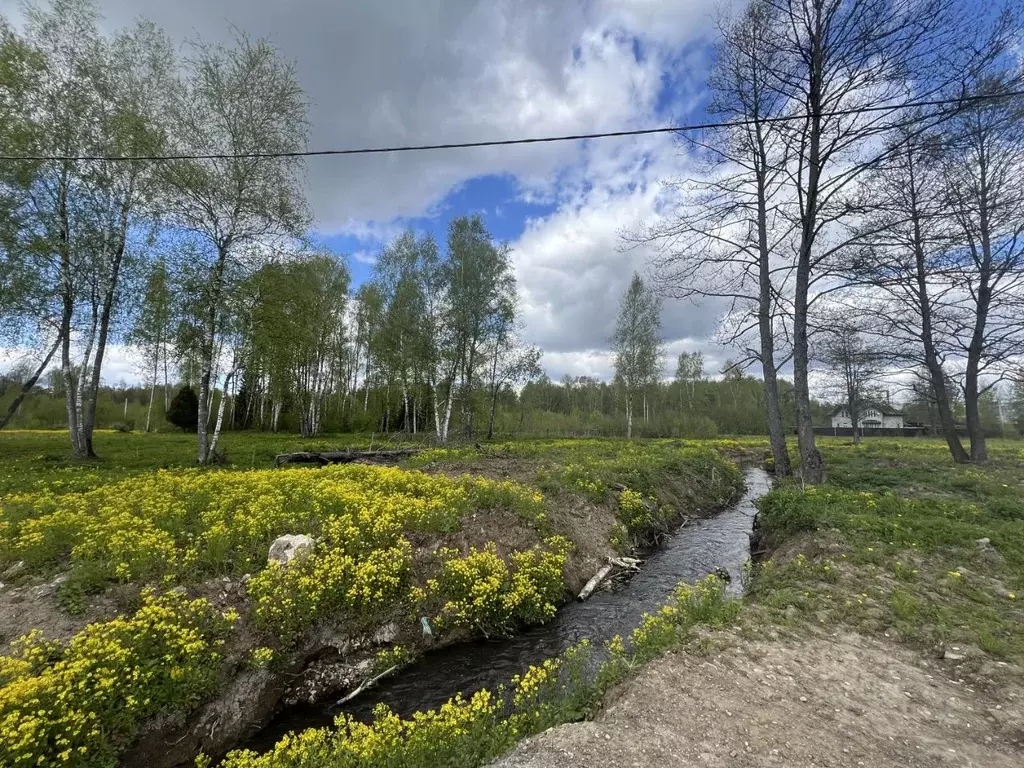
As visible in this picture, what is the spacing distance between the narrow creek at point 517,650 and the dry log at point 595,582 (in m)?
0.14

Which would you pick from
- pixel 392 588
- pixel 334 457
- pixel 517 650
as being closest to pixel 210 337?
pixel 334 457

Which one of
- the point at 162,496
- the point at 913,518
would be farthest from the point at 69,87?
the point at 913,518

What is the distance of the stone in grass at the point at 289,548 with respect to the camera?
5.88 m

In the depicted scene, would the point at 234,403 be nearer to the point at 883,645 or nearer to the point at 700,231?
the point at 700,231

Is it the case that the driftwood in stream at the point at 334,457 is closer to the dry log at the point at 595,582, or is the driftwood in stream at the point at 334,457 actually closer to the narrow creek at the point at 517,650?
the dry log at the point at 595,582

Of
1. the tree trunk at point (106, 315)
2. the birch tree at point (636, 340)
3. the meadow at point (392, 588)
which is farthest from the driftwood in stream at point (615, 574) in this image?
the birch tree at point (636, 340)

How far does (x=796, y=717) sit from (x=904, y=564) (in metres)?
4.44

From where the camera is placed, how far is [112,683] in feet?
12.2

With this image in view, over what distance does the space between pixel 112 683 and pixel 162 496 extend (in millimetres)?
4703

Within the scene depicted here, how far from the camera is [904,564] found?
5.94 m

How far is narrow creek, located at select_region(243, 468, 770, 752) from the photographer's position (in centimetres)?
465

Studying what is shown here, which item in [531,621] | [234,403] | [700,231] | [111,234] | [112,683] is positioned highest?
[111,234]

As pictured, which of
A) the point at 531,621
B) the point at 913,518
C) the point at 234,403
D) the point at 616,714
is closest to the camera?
the point at 616,714

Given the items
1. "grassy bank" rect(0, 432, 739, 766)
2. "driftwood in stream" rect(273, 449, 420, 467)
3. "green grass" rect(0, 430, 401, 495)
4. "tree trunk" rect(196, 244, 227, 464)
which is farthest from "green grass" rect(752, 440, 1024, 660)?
"tree trunk" rect(196, 244, 227, 464)
